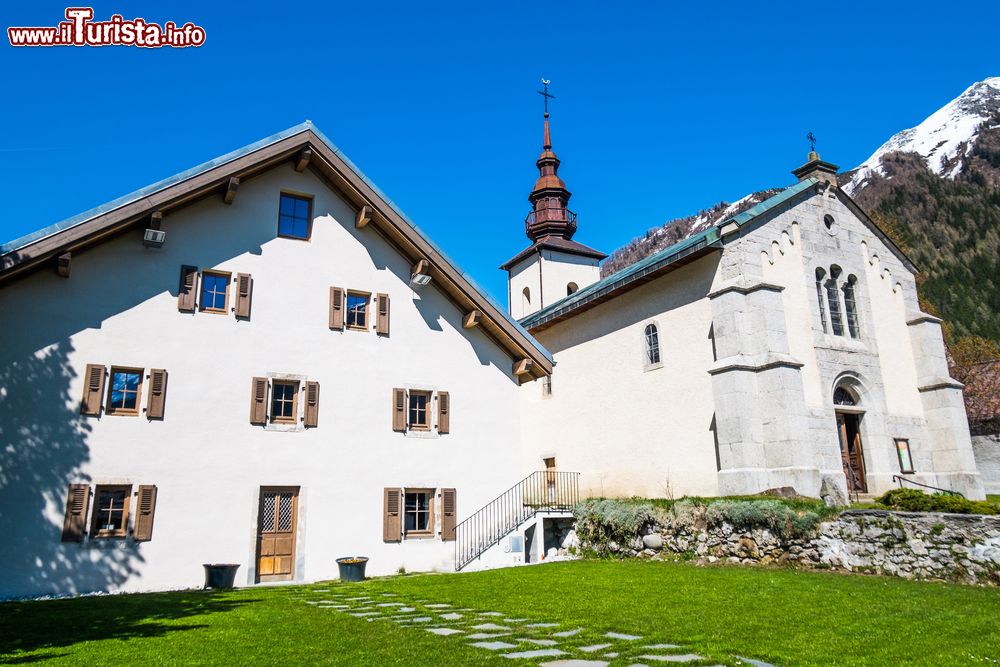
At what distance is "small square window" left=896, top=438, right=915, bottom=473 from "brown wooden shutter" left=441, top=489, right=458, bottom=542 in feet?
43.9

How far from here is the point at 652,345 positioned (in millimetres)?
22609

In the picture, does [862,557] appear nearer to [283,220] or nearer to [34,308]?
[283,220]

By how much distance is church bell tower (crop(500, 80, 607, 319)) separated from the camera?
3781 centimetres

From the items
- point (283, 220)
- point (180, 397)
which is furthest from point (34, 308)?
point (283, 220)

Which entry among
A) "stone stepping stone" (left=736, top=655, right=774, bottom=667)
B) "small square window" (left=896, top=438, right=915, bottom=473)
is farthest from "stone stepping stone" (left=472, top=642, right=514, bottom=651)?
"small square window" (left=896, top=438, right=915, bottom=473)

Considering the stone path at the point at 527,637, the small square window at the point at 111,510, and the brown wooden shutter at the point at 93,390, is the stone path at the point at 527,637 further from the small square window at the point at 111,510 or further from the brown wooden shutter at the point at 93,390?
the brown wooden shutter at the point at 93,390

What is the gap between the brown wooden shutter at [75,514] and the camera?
14070 millimetres

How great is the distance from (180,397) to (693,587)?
11.2 meters

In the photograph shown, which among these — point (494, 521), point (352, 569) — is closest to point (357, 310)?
point (352, 569)

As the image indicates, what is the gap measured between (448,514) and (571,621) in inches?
368

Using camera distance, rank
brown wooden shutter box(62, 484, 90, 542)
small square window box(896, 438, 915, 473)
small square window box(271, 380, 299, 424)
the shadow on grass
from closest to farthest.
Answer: the shadow on grass < brown wooden shutter box(62, 484, 90, 542) < small square window box(271, 380, 299, 424) < small square window box(896, 438, 915, 473)

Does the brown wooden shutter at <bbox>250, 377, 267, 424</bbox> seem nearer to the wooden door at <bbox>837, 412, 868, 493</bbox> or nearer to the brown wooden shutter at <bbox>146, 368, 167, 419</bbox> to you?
the brown wooden shutter at <bbox>146, 368, 167, 419</bbox>

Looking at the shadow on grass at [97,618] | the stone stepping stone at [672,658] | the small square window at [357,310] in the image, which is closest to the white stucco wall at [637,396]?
the small square window at [357,310]

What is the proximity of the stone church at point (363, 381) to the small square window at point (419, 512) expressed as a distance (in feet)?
0.20
